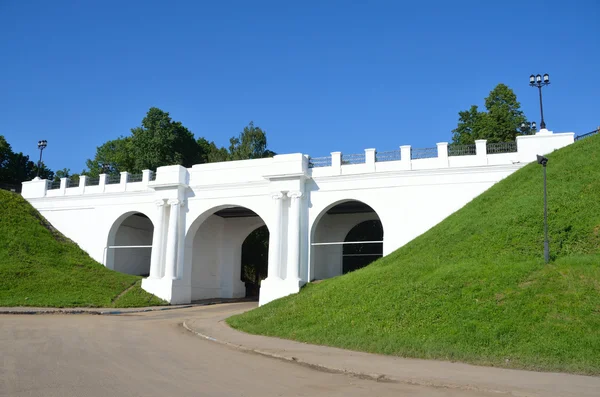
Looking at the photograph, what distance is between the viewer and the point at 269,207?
84.7ft

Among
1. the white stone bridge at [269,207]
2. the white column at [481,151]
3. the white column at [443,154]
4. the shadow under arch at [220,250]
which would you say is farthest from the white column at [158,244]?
the white column at [481,151]

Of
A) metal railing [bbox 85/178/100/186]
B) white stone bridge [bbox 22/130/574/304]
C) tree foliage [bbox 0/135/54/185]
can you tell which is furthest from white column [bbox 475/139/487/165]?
tree foliage [bbox 0/135/54/185]

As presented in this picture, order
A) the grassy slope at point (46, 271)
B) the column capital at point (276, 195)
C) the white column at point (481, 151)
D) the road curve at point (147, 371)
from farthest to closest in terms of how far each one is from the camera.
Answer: the column capital at point (276, 195) < the grassy slope at point (46, 271) < the white column at point (481, 151) < the road curve at point (147, 371)

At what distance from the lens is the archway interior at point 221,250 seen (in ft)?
103

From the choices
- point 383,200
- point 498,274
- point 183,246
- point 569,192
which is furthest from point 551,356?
point 183,246

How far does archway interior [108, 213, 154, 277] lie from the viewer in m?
31.7

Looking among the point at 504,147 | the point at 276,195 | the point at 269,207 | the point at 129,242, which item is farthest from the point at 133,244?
the point at 504,147

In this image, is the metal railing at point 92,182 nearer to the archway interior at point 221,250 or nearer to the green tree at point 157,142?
the archway interior at point 221,250

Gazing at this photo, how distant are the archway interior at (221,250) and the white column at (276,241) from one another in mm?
6449

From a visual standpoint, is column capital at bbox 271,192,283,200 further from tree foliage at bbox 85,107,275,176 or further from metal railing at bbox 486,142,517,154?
tree foliage at bbox 85,107,275,176

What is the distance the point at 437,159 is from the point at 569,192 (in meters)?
6.87

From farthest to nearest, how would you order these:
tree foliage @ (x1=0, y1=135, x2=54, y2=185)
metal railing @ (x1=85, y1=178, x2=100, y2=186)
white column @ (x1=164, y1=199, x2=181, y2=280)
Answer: tree foliage @ (x1=0, y1=135, x2=54, y2=185) < metal railing @ (x1=85, y1=178, x2=100, y2=186) < white column @ (x1=164, y1=199, x2=181, y2=280)

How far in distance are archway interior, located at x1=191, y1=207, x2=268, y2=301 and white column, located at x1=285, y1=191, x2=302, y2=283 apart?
23.1 feet

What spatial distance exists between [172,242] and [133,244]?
7.55 m
